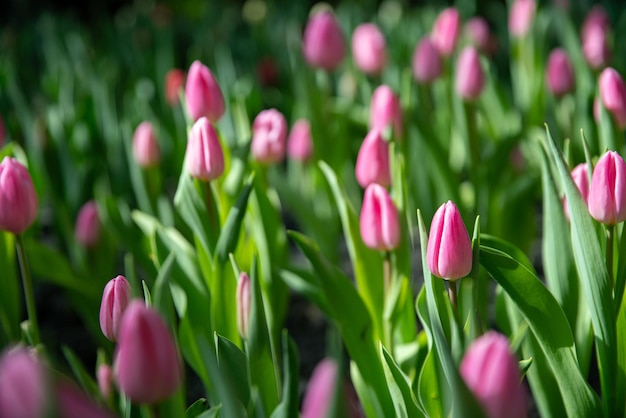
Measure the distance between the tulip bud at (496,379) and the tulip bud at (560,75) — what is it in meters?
1.15

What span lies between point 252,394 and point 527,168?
1014 millimetres

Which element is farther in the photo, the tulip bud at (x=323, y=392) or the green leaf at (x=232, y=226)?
the green leaf at (x=232, y=226)

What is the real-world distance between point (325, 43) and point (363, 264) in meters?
0.69

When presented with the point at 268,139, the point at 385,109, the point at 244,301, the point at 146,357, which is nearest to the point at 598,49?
the point at 385,109

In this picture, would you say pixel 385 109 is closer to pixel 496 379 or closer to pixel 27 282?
pixel 27 282

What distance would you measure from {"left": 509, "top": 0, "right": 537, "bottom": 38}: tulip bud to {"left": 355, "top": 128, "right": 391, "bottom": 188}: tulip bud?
0.84 m

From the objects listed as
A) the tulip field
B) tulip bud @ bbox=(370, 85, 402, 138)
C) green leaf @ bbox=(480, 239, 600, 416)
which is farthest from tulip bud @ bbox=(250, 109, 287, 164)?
green leaf @ bbox=(480, 239, 600, 416)

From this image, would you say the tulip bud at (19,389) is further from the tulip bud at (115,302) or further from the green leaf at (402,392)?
the green leaf at (402,392)

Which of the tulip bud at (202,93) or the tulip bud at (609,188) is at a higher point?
the tulip bud at (202,93)

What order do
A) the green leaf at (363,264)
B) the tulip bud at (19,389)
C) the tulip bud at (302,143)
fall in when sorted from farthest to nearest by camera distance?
1. the tulip bud at (302,143)
2. the green leaf at (363,264)
3. the tulip bud at (19,389)

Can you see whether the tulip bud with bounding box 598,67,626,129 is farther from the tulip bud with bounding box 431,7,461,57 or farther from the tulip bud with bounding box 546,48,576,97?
the tulip bud with bounding box 431,7,461,57

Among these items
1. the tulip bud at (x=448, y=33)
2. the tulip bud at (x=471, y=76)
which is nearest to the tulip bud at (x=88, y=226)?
the tulip bud at (x=471, y=76)

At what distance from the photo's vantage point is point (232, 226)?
0.89 m

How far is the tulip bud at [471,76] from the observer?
4.50ft
